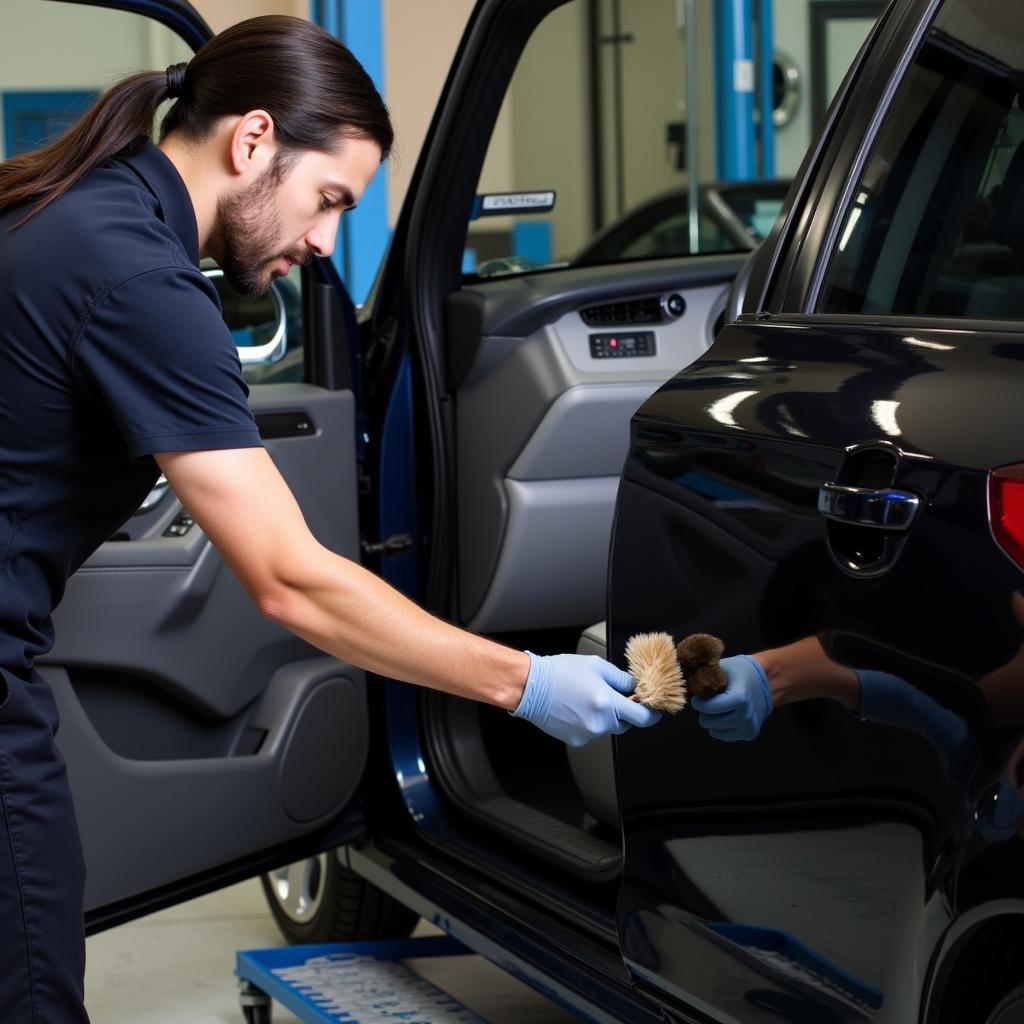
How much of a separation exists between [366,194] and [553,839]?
185 inches

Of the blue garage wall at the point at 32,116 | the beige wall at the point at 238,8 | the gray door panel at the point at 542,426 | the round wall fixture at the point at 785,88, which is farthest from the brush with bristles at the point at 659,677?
the round wall fixture at the point at 785,88

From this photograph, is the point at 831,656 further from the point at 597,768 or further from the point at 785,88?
the point at 785,88

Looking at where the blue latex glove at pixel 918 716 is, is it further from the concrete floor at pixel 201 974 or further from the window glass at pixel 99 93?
the concrete floor at pixel 201 974

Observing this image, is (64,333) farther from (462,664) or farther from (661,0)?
(661,0)

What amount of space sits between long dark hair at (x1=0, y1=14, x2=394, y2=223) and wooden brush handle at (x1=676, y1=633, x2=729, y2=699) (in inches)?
26.6

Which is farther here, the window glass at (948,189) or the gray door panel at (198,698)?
the gray door panel at (198,698)

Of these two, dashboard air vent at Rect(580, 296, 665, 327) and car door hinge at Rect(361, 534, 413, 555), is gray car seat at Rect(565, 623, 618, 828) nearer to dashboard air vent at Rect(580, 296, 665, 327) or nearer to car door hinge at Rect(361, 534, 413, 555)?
car door hinge at Rect(361, 534, 413, 555)

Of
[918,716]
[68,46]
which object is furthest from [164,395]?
[68,46]

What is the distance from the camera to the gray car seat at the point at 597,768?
254 centimetres

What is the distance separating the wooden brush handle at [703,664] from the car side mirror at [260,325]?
52.2 inches

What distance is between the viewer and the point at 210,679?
2576 millimetres

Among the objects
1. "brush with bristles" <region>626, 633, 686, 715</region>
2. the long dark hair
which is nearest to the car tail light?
"brush with bristles" <region>626, 633, 686, 715</region>

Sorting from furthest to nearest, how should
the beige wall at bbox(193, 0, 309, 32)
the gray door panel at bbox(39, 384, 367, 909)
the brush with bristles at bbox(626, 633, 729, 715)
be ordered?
the beige wall at bbox(193, 0, 309, 32) → the gray door panel at bbox(39, 384, 367, 909) → the brush with bristles at bbox(626, 633, 729, 715)

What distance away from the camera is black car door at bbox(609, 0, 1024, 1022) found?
141 cm
